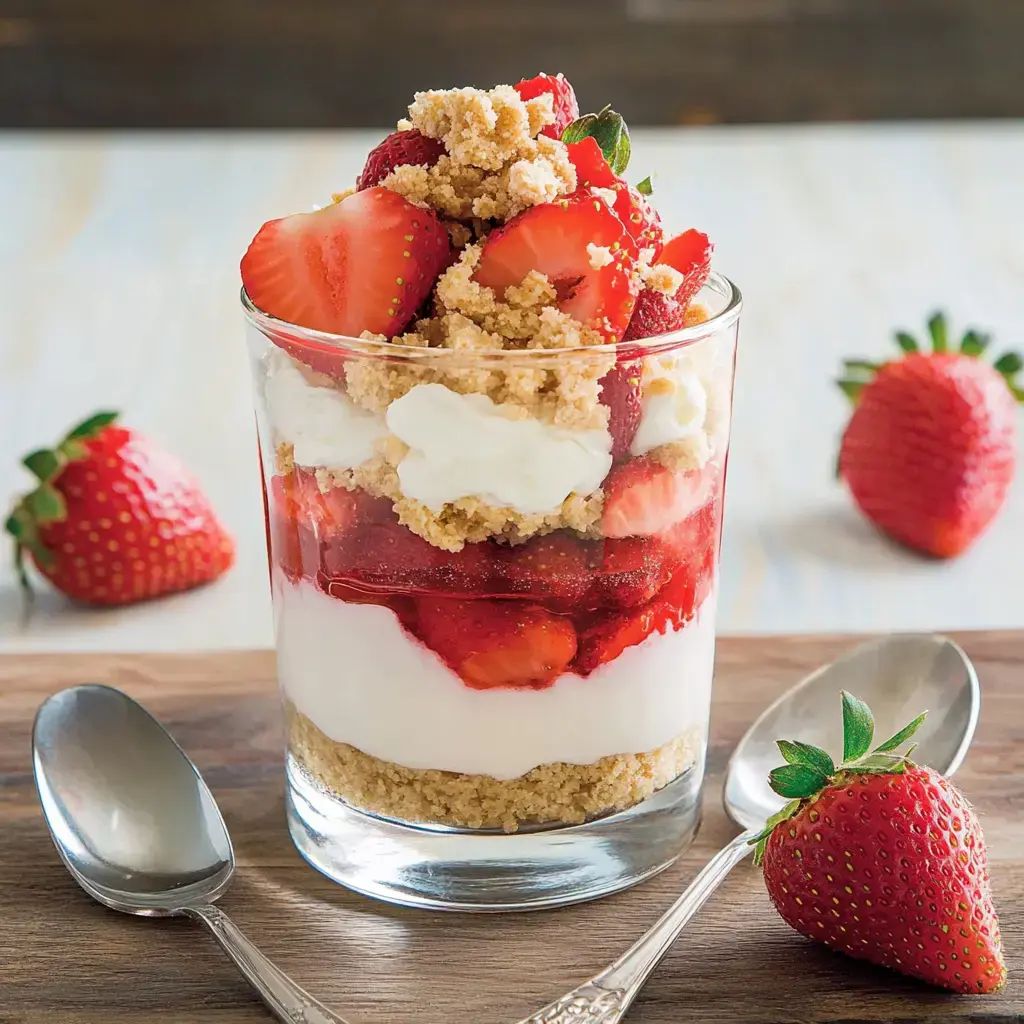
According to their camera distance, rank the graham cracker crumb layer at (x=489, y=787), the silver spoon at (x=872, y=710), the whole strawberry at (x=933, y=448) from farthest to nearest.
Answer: the whole strawberry at (x=933, y=448), the silver spoon at (x=872, y=710), the graham cracker crumb layer at (x=489, y=787)

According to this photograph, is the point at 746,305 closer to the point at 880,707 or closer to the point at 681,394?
the point at 880,707

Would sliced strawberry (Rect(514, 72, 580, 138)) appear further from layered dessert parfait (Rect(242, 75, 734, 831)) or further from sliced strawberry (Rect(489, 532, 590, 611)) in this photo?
sliced strawberry (Rect(489, 532, 590, 611))

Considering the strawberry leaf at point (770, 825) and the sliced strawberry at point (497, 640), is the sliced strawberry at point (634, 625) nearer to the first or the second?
the sliced strawberry at point (497, 640)

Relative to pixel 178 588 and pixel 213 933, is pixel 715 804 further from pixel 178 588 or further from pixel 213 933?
pixel 178 588

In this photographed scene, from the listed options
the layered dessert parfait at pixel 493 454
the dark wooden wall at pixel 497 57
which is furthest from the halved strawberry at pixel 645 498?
the dark wooden wall at pixel 497 57

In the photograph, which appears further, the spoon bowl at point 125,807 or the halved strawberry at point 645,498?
the spoon bowl at point 125,807

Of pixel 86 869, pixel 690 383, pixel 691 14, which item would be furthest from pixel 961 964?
pixel 691 14
